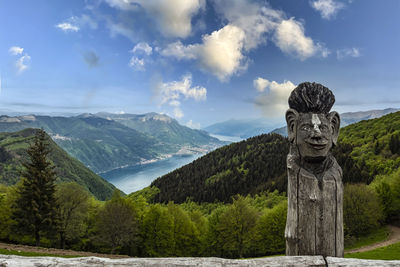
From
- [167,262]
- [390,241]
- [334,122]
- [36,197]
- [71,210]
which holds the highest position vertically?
[334,122]

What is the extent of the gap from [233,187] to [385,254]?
73991 mm

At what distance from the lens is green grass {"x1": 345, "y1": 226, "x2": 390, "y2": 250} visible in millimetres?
29812

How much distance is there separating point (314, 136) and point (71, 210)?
33.8 meters

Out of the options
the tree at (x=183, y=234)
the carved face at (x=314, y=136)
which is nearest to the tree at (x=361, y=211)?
the tree at (x=183, y=234)

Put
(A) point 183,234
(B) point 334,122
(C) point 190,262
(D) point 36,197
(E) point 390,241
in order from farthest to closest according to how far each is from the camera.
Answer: (A) point 183,234 < (E) point 390,241 < (D) point 36,197 < (B) point 334,122 < (C) point 190,262

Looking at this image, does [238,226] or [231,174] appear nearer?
[238,226]

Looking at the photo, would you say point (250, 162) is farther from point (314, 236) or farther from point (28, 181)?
point (314, 236)

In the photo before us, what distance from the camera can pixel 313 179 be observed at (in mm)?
3482

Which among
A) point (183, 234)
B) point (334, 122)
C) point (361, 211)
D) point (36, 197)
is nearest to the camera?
point (334, 122)

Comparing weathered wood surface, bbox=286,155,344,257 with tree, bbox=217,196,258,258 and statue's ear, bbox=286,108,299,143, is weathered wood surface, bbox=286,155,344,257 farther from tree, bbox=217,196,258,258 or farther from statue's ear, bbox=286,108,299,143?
tree, bbox=217,196,258,258

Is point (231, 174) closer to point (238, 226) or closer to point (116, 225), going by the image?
point (238, 226)

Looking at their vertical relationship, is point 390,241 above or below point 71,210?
below

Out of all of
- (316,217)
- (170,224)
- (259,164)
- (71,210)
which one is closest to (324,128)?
(316,217)

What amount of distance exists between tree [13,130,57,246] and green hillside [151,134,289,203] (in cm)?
5949
